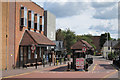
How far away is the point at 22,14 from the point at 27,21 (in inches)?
144

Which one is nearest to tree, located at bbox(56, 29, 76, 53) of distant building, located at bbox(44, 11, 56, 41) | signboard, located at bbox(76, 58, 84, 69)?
distant building, located at bbox(44, 11, 56, 41)

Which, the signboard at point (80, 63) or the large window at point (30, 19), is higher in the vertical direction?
the large window at point (30, 19)

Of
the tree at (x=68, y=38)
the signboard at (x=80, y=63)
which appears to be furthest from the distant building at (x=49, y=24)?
the tree at (x=68, y=38)

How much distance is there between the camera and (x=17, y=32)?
3209cm

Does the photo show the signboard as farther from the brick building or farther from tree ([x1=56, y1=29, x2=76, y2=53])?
tree ([x1=56, y1=29, x2=76, y2=53])

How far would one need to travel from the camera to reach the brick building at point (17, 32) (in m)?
28.5

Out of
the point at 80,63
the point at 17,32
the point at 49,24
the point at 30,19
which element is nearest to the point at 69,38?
the point at 49,24

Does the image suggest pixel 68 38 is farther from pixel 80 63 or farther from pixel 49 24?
pixel 80 63

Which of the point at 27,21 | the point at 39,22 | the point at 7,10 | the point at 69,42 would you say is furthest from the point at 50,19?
the point at 69,42

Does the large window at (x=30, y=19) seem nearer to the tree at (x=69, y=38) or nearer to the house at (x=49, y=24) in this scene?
the house at (x=49, y=24)

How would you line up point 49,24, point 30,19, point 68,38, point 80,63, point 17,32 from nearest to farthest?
1. point 80,63
2. point 17,32
3. point 30,19
4. point 49,24
5. point 68,38

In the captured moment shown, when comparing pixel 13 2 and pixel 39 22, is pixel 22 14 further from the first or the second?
pixel 39 22

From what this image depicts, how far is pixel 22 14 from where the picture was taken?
32.9 meters

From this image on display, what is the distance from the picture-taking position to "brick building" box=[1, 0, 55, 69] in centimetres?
2845
